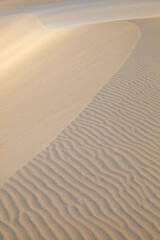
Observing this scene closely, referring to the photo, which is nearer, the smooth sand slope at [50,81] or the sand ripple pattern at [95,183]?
the sand ripple pattern at [95,183]

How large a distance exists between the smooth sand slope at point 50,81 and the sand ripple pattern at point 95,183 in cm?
50

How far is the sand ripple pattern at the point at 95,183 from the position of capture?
3.26m

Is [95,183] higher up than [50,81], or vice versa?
[50,81]

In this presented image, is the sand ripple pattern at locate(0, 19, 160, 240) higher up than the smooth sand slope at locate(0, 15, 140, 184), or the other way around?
the smooth sand slope at locate(0, 15, 140, 184)

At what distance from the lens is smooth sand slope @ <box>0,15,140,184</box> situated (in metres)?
5.54

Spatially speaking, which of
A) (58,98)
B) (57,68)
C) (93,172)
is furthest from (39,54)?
(93,172)

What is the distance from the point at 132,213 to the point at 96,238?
565 mm

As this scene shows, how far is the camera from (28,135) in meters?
5.71

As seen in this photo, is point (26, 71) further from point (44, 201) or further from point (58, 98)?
point (44, 201)

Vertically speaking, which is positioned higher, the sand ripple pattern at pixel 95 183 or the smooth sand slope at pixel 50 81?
the smooth sand slope at pixel 50 81

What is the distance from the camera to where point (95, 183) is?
3.90 meters

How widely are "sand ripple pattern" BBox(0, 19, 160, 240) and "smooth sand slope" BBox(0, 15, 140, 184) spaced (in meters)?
0.50

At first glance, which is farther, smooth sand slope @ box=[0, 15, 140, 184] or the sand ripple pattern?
smooth sand slope @ box=[0, 15, 140, 184]

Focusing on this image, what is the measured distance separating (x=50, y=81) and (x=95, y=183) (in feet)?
17.0
